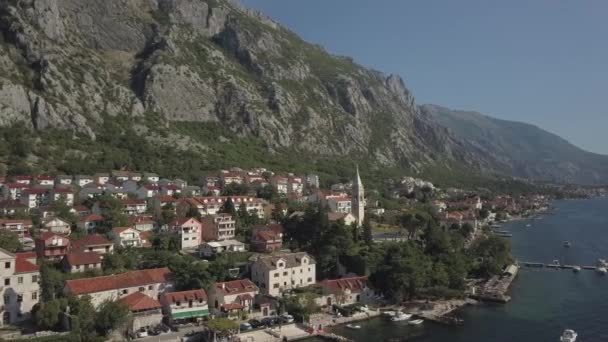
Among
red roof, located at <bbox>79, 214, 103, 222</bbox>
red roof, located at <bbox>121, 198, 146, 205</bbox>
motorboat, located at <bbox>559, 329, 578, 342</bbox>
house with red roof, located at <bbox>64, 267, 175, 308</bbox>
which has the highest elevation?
red roof, located at <bbox>121, 198, 146, 205</bbox>

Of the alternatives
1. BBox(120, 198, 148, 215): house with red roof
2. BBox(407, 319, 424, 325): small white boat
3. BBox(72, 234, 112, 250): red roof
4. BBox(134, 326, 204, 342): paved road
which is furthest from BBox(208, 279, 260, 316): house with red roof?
BBox(120, 198, 148, 215): house with red roof

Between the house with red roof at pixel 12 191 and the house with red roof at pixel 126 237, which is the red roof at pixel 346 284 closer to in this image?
the house with red roof at pixel 126 237

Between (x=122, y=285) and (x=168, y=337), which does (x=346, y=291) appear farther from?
(x=122, y=285)

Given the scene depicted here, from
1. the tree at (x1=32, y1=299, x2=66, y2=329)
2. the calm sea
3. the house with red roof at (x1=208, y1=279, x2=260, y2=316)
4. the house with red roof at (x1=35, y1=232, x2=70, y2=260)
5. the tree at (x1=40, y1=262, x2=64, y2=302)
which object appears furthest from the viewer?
the house with red roof at (x1=35, y1=232, x2=70, y2=260)

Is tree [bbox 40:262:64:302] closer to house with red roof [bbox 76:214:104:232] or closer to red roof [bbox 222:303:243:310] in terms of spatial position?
red roof [bbox 222:303:243:310]

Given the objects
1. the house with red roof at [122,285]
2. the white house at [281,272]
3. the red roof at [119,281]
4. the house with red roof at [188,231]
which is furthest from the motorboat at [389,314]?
the house with red roof at [188,231]
